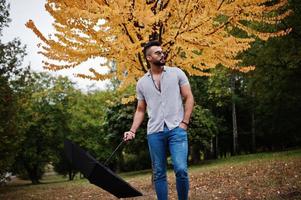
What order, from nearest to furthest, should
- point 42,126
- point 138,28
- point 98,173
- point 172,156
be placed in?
1. point 172,156
2. point 98,173
3. point 138,28
4. point 42,126

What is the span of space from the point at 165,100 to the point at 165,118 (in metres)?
0.22

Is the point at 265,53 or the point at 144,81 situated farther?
the point at 265,53

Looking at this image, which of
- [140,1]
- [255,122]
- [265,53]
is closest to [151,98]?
[140,1]

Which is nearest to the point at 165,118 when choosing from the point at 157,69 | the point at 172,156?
the point at 172,156

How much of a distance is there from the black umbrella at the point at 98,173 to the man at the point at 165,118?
15.1 inches

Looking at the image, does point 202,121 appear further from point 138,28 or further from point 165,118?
point 165,118

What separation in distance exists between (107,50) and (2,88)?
8412 mm

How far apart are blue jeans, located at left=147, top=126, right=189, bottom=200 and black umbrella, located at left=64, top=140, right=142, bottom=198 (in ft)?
1.02

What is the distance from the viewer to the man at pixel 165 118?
423cm

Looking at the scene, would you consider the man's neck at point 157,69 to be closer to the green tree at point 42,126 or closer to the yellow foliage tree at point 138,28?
the yellow foliage tree at point 138,28

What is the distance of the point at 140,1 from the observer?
7078mm

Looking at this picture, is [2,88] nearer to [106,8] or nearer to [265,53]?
[106,8]

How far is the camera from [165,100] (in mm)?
4418

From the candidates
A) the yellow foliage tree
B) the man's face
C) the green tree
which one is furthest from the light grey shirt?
the green tree
